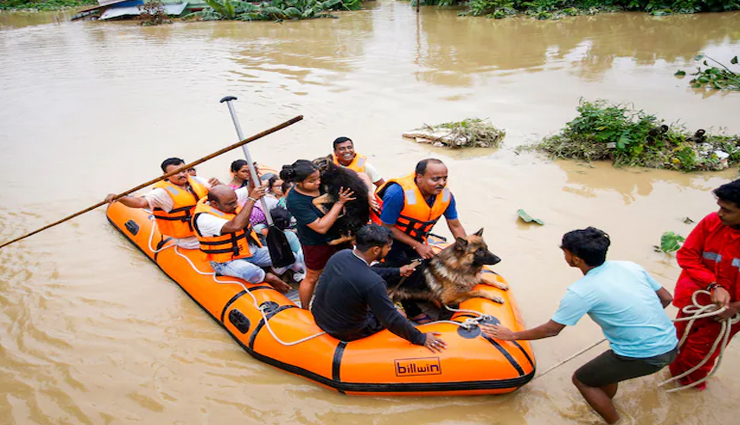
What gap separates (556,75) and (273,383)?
10666 mm

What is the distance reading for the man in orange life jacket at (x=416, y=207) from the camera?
12.1 feet

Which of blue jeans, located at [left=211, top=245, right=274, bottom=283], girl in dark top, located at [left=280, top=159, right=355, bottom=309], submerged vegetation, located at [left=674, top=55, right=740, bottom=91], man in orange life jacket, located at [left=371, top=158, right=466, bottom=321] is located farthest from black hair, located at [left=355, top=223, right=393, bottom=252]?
submerged vegetation, located at [left=674, top=55, right=740, bottom=91]

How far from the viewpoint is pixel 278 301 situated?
411 centimetres

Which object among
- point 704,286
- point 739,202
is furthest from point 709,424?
point 739,202

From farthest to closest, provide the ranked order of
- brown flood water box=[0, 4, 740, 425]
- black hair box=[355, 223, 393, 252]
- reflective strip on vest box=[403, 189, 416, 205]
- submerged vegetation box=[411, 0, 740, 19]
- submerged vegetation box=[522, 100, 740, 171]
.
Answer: submerged vegetation box=[411, 0, 740, 19] → submerged vegetation box=[522, 100, 740, 171] → reflective strip on vest box=[403, 189, 416, 205] → brown flood water box=[0, 4, 740, 425] → black hair box=[355, 223, 393, 252]

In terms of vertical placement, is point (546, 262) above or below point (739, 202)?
below

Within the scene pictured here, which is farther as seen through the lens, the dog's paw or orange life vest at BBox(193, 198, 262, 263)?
orange life vest at BBox(193, 198, 262, 263)

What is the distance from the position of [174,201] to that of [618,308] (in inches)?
154

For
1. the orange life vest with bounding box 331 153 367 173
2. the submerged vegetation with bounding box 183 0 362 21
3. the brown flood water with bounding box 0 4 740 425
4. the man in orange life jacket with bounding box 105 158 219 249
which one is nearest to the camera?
the brown flood water with bounding box 0 4 740 425

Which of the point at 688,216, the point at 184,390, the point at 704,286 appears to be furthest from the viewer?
the point at 688,216

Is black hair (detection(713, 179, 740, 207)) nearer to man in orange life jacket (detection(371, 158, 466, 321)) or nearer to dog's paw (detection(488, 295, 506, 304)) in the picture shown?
dog's paw (detection(488, 295, 506, 304))

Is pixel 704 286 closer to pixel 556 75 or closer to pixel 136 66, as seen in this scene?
pixel 556 75

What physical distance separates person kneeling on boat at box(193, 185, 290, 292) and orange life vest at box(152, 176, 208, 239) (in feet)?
1.22

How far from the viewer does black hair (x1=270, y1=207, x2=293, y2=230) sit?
5.07m
